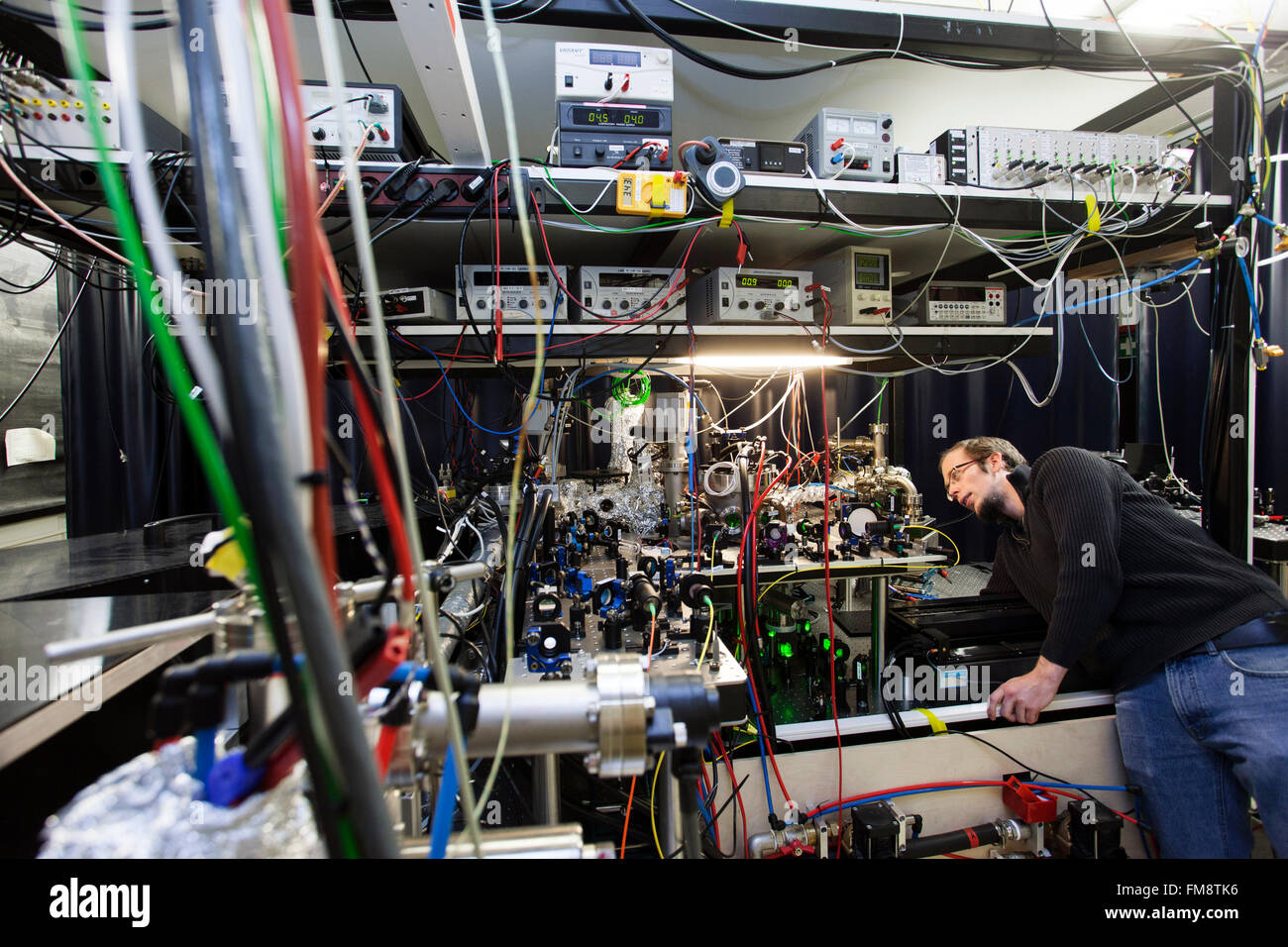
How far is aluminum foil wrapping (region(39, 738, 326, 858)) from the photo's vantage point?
35cm

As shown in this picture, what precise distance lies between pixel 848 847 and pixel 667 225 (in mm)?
1891

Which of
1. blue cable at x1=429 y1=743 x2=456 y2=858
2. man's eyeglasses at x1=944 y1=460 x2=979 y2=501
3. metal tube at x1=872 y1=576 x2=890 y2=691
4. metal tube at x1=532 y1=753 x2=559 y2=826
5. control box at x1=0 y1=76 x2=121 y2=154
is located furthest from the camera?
metal tube at x1=872 y1=576 x2=890 y2=691

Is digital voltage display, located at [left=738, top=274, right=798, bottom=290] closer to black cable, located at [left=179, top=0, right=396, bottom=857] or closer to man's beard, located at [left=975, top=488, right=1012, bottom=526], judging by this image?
man's beard, located at [left=975, top=488, right=1012, bottom=526]

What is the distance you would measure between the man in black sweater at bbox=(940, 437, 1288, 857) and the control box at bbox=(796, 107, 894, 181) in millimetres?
1109

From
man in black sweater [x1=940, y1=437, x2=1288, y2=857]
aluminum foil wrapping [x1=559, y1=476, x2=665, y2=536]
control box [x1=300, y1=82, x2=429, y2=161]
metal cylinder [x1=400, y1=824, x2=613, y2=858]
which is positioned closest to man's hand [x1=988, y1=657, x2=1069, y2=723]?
man in black sweater [x1=940, y1=437, x2=1288, y2=857]

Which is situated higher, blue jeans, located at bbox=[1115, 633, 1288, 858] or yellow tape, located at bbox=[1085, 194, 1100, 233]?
yellow tape, located at bbox=[1085, 194, 1100, 233]

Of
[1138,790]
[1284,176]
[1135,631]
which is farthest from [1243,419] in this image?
[1284,176]

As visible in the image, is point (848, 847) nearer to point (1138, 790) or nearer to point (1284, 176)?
point (1138, 790)

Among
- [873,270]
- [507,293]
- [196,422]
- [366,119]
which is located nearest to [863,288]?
[873,270]

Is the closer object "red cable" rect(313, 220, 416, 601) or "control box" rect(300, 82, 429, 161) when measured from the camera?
"red cable" rect(313, 220, 416, 601)

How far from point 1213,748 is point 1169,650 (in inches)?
10.9

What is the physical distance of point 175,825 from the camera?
0.35 m

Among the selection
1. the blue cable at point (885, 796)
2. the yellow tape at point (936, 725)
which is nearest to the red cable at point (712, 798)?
the blue cable at point (885, 796)
